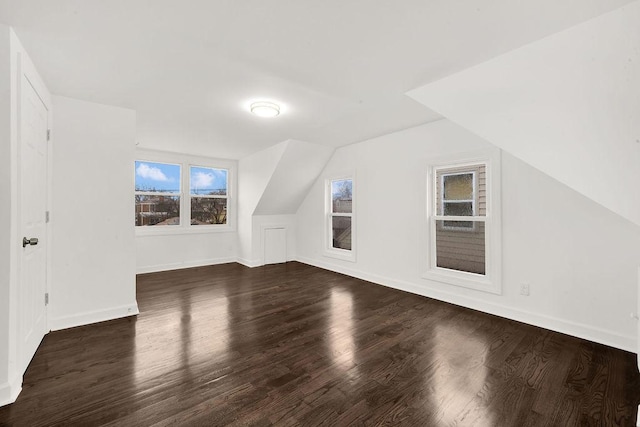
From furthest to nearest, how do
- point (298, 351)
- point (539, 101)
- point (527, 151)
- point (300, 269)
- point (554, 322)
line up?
point (300, 269) < point (554, 322) < point (298, 351) < point (527, 151) < point (539, 101)

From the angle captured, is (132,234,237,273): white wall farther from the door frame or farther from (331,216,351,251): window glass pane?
the door frame

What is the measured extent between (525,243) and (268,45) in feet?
10.1

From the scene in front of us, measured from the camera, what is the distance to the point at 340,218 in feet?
17.9

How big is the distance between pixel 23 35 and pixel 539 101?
358cm

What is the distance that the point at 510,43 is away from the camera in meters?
1.91

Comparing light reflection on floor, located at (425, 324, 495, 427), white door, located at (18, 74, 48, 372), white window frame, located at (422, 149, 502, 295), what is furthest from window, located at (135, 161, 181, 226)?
light reflection on floor, located at (425, 324, 495, 427)

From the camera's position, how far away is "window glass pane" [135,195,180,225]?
17.1 ft

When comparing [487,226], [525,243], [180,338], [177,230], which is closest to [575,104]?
[525,243]

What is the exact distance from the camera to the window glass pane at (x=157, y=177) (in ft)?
17.1

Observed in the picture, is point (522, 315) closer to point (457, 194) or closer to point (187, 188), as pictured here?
point (457, 194)

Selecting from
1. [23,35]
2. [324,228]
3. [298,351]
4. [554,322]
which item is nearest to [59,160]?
[23,35]

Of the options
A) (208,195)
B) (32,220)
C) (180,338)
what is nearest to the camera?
(32,220)

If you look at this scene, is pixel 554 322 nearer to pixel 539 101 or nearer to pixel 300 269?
pixel 539 101

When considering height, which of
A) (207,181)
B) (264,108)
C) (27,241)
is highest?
(264,108)
